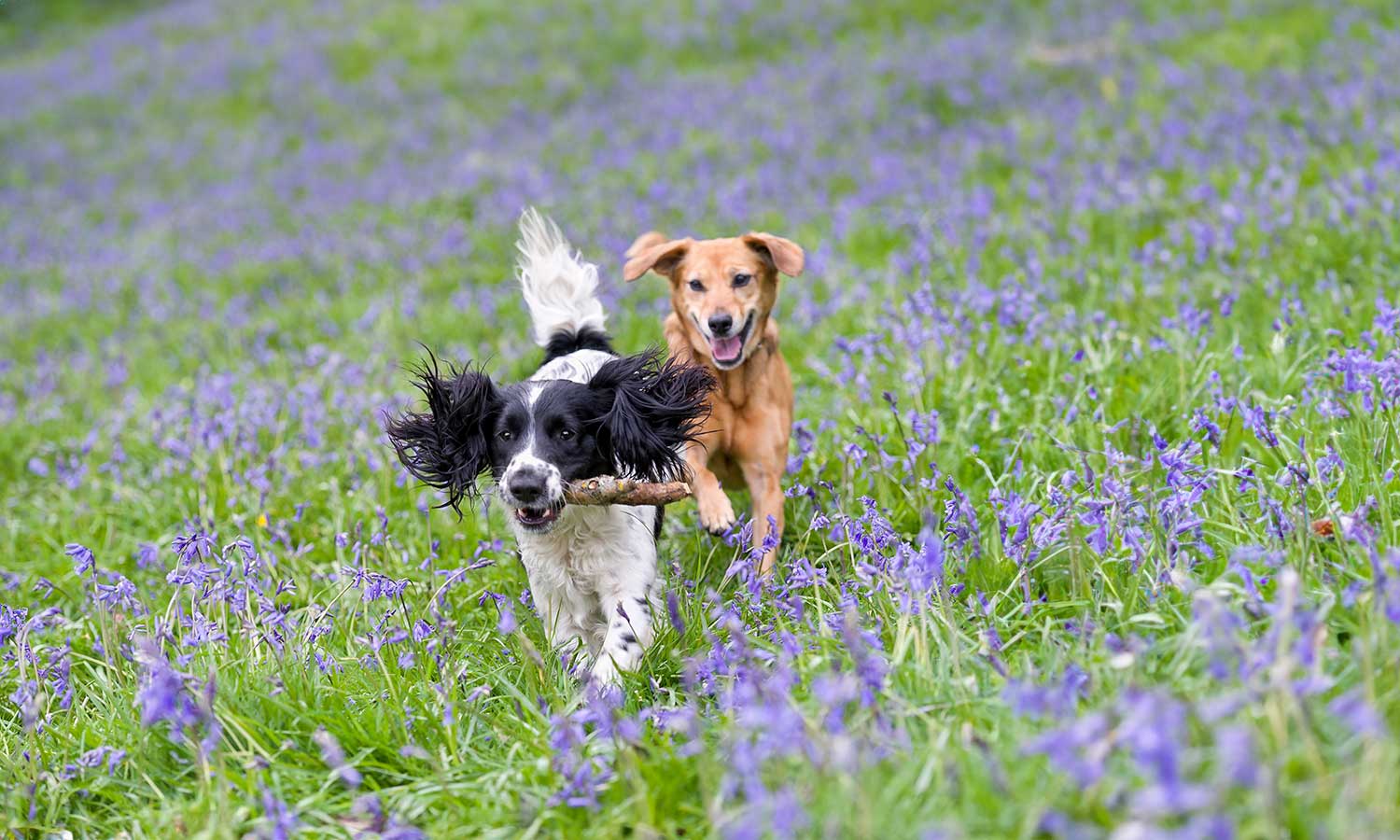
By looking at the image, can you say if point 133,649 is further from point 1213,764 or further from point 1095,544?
point 1213,764

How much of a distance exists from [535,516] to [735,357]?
130 centimetres

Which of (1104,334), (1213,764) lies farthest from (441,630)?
(1104,334)

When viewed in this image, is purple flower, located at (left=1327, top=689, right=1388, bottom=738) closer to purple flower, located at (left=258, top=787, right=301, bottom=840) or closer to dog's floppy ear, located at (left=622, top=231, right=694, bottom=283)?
purple flower, located at (left=258, top=787, right=301, bottom=840)

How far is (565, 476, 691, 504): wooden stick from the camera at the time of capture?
4.23m

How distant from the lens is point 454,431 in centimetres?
471

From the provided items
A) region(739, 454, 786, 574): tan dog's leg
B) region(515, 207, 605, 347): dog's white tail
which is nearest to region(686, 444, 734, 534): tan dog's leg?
region(739, 454, 786, 574): tan dog's leg

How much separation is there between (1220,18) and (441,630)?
45.9 ft

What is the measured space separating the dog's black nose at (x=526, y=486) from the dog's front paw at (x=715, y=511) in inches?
34.1

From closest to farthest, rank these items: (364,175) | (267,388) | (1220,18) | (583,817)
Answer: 1. (583,817)
2. (267,388)
3. (1220,18)
4. (364,175)

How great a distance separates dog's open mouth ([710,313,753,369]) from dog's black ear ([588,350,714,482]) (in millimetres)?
306

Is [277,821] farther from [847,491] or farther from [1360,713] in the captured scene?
[847,491]

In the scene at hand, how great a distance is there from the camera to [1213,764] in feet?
7.82

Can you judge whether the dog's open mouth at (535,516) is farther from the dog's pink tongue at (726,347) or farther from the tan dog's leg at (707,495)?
the dog's pink tongue at (726,347)

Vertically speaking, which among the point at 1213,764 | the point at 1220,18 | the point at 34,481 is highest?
the point at 1220,18
